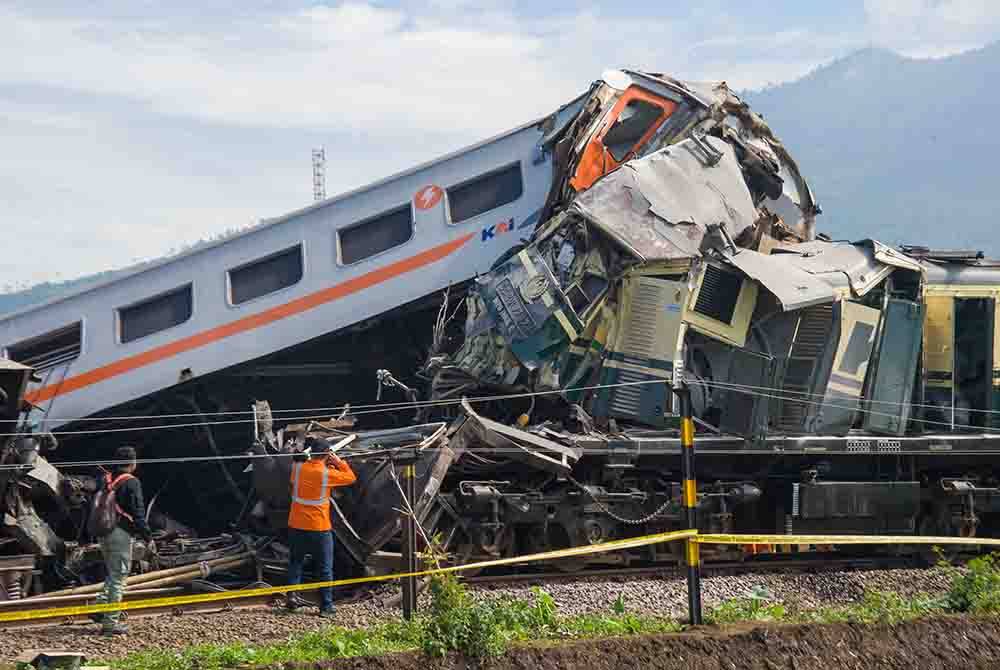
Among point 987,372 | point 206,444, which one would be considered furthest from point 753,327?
point 206,444

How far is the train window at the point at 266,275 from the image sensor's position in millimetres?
13875

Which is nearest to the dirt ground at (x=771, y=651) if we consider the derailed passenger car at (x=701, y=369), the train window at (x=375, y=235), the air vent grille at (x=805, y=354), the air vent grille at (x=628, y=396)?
the derailed passenger car at (x=701, y=369)

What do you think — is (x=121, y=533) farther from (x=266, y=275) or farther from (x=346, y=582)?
(x=266, y=275)

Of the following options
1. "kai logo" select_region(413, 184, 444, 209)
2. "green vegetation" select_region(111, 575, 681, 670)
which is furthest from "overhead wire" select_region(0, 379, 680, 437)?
"green vegetation" select_region(111, 575, 681, 670)

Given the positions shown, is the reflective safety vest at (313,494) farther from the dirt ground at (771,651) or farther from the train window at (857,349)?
the train window at (857,349)

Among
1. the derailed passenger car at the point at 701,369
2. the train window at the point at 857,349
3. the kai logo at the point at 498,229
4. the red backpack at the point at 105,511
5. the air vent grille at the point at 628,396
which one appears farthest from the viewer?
the kai logo at the point at 498,229

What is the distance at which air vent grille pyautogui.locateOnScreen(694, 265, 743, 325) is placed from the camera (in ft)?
42.5

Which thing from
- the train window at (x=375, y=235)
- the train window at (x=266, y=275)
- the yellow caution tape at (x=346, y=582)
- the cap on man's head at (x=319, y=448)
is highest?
the train window at (x=375, y=235)

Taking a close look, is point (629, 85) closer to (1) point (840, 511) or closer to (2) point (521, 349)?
(2) point (521, 349)

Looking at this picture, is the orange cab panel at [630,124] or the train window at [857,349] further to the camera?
the orange cab panel at [630,124]

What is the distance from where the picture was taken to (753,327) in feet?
43.4

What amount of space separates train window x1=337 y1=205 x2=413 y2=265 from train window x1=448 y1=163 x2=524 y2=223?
1.79 ft

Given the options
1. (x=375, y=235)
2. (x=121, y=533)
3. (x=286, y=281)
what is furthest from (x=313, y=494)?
(x=375, y=235)

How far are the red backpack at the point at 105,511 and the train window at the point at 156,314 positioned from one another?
3767mm
